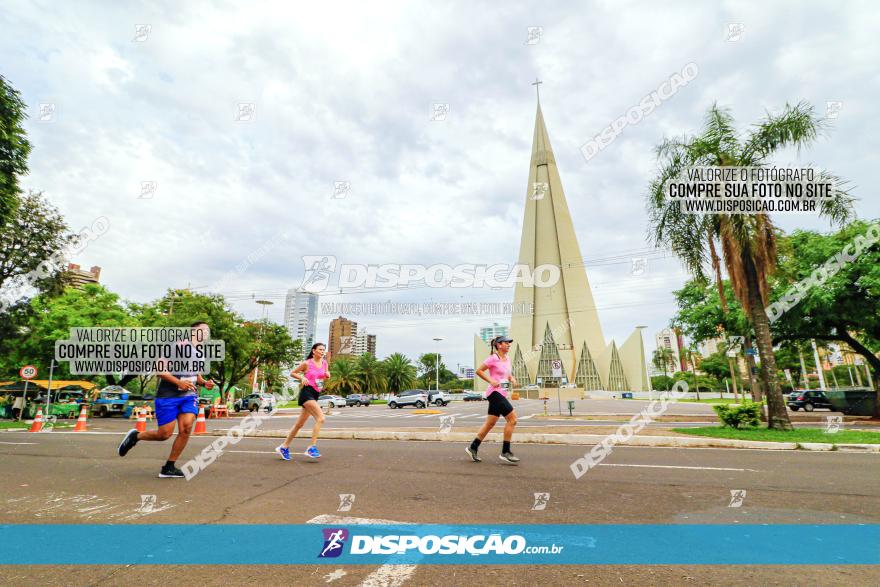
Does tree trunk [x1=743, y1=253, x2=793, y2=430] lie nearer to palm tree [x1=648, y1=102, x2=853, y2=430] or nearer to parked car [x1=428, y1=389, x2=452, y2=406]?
palm tree [x1=648, y1=102, x2=853, y2=430]

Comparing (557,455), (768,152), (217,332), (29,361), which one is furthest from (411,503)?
(29,361)

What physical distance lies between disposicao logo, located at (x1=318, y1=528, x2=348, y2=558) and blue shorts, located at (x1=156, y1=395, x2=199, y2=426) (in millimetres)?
3150

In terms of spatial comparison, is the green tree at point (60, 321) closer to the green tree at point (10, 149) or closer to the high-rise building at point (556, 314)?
the green tree at point (10, 149)

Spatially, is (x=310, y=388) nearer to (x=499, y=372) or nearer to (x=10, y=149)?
(x=499, y=372)

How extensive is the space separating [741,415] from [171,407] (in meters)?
13.6

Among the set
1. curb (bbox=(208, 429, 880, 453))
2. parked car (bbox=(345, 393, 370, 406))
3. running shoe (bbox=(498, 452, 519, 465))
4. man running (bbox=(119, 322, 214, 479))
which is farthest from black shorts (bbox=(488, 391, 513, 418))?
parked car (bbox=(345, 393, 370, 406))

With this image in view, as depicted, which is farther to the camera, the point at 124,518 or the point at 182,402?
the point at 182,402

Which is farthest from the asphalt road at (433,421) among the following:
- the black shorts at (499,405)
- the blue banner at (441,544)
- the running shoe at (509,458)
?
the blue banner at (441,544)

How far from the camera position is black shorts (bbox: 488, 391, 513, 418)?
6.14m

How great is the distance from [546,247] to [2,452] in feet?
277

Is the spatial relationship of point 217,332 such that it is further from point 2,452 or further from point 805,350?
point 805,350

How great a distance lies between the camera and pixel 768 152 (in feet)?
38.9

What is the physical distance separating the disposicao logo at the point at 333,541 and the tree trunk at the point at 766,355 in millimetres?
12451

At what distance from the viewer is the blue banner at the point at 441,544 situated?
270 cm
